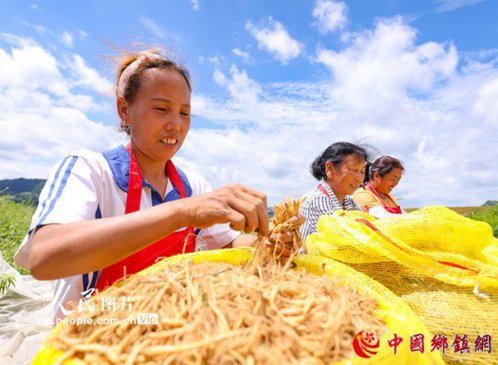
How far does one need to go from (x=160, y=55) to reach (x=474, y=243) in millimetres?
1981

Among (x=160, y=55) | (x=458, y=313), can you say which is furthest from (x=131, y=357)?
(x=160, y=55)

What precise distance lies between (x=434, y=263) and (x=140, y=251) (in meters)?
1.28

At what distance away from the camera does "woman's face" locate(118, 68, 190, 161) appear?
1.84 meters

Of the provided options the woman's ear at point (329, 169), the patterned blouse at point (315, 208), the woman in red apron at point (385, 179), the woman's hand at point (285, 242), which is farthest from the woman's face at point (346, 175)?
the woman's hand at point (285, 242)

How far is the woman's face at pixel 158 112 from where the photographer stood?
1.84 meters

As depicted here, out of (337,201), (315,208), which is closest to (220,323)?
(315,208)

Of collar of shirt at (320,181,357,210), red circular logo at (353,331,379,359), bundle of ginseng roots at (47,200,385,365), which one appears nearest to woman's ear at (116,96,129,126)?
bundle of ginseng roots at (47,200,385,365)

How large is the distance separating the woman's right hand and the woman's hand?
28 cm

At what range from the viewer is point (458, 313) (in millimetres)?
1436

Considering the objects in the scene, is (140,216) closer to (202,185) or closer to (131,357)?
(131,357)

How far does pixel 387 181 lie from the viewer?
17.5ft

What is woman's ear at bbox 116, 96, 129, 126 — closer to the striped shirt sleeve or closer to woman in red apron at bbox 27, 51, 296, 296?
woman in red apron at bbox 27, 51, 296, 296

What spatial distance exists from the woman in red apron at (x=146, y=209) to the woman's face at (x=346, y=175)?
6.83ft

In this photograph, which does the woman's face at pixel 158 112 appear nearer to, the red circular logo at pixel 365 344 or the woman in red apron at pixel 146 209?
the woman in red apron at pixel 146 209
